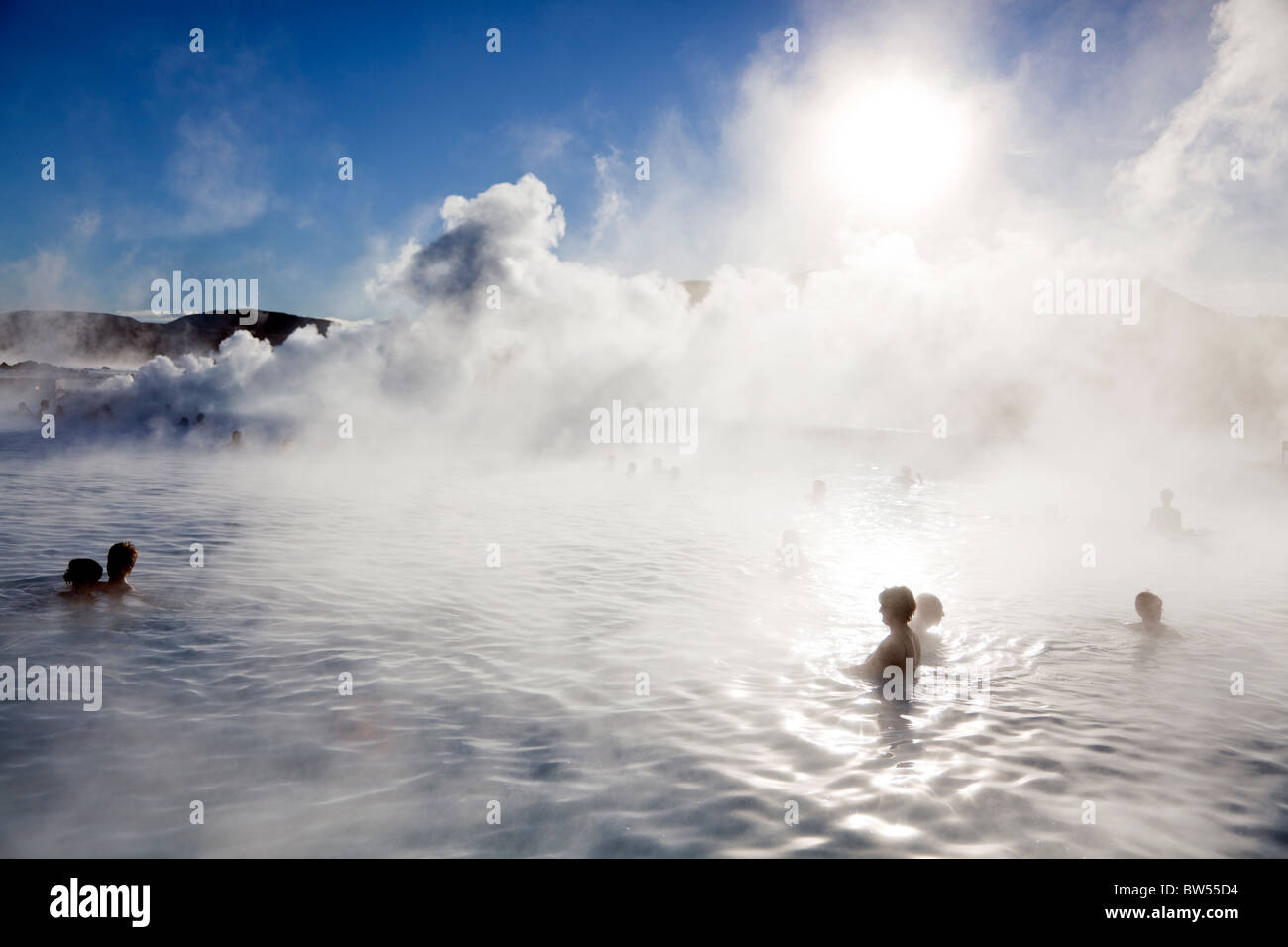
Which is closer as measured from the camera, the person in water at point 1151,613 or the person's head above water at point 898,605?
the person's head above water at point 898,605

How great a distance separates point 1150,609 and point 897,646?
3.96m

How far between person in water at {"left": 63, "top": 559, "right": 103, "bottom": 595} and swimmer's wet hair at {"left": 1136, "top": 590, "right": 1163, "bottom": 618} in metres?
12.2

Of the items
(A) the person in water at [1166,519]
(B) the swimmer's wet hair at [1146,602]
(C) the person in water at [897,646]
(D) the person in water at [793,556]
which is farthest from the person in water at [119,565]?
(A) the person in water at [1166,519]

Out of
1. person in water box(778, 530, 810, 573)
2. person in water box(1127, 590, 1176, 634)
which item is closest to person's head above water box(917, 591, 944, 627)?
person in water box(1127, 590, 1176, 634)

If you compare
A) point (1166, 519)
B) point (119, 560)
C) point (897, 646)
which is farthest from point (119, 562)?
point (1166, 519)

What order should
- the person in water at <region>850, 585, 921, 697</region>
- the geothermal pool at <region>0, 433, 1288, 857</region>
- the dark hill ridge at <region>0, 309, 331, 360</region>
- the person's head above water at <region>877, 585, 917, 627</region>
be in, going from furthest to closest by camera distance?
the dark hill ridge at <region>0, 309, 331, 360</region>
the person's head above water at <region>877, 585, 917, 627</region>
the person in water at <region>850, 585, 921, 697</region>
the geothermal pool at <region>0, 433, 1288, 857</region>

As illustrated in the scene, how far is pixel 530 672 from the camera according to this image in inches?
245

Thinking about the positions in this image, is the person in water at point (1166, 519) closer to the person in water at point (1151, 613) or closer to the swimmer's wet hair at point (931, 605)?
the person in water at point (1151, 613)

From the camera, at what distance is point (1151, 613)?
7941mm

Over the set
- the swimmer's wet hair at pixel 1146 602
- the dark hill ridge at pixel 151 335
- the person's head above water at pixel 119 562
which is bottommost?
the swimmer's wet hair at pixel 1146 602

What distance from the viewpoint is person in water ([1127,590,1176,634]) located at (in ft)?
26.1

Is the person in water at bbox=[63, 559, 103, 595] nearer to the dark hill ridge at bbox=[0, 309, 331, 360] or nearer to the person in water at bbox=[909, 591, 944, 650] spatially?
the person in water at bbox=[909, 591, 944, 650]

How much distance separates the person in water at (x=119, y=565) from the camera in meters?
7.59
